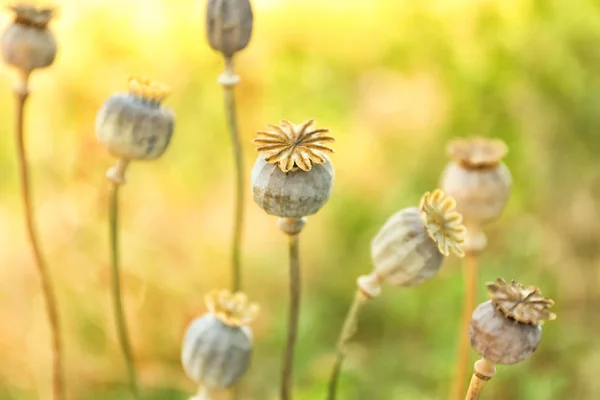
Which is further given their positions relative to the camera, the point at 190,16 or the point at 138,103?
the point at 190,16

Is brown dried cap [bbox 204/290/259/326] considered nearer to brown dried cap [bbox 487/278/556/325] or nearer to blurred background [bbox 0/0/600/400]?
brown dried cap [bbox 487/278/556/325]

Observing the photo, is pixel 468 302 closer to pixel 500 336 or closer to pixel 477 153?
pixel 477 153

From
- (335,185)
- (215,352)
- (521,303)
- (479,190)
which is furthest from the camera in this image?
(335,185)

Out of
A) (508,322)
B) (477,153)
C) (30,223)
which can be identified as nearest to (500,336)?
(508,322)

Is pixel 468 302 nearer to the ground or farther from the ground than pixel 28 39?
nearer to the ground

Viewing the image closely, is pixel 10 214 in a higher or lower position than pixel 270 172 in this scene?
lower

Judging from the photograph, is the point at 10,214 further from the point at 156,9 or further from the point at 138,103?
the point at 138,103

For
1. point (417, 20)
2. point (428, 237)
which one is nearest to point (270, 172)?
point (428, 237)

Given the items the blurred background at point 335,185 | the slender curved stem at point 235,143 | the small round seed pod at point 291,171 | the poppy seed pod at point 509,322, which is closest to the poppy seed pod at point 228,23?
the slender curved stem at point 235,143
